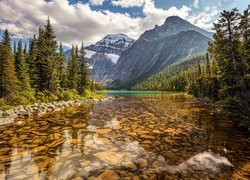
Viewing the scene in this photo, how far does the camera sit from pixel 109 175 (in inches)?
201

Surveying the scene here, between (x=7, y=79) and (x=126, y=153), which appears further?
(x=7, y=79)

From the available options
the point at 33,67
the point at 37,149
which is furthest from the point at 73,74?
the point at 37,149

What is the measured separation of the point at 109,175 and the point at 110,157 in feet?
4.50

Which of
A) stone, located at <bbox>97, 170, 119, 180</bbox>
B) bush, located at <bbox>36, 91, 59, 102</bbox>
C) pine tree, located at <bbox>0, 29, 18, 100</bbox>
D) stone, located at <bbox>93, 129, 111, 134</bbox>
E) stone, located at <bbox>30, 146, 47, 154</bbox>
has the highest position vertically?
pine tree, located at <bbox>0, 29, 18, 100</bbox>

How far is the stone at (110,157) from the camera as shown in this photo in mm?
6121

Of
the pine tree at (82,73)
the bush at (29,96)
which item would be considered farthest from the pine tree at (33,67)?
the pine tree at (82,73)

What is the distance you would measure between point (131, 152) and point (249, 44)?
12.9 metres

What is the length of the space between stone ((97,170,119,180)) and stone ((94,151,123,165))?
65 centimetres

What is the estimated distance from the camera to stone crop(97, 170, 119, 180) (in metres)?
4.93

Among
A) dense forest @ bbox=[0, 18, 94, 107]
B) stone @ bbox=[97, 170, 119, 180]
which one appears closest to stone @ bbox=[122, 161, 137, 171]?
stone @ bbox=[97, 170, 119, 180]

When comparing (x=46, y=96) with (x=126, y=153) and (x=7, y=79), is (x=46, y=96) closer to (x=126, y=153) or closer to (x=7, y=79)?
(x=7, y=79)

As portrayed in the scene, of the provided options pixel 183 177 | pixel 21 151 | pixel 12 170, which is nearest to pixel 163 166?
pixel 183 177

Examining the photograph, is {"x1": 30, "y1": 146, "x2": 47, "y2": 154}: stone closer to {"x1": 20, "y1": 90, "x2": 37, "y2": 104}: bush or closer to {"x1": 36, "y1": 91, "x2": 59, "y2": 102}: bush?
{"x1": 20, "y1": 90, "x2": 37, "y2": 104}: bush

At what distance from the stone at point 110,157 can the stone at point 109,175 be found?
0.65 metres
